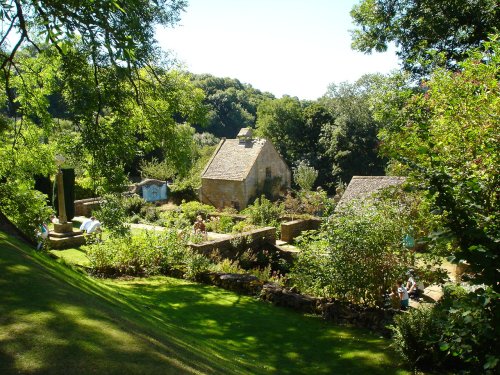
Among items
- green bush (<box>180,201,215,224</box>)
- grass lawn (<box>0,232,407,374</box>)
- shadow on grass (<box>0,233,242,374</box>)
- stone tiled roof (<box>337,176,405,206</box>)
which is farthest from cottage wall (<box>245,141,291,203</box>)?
shadow on grass (<box>0,233,242,374</box>)

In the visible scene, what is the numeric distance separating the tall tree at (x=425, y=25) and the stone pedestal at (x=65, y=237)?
1373cm

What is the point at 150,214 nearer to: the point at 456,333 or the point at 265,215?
the point at 265,215

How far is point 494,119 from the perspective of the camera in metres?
7.08

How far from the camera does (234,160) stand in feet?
130

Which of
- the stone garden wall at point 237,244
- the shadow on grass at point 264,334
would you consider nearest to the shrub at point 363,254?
the shadow on grass at point 264,334

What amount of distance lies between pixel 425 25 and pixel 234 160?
26.4 m

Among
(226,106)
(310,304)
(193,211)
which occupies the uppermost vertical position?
(226,106)

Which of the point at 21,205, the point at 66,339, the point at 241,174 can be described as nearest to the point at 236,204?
the point at 241,174

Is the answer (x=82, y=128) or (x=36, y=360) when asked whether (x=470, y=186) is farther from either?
(x=82, y=128)

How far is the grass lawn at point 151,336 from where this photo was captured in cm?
357

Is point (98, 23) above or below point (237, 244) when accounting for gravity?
above

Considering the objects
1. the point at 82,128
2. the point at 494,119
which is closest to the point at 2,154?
the point at 82,128

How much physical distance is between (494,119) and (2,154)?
13201mm

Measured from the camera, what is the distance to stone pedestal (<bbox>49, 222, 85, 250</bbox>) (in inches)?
740
